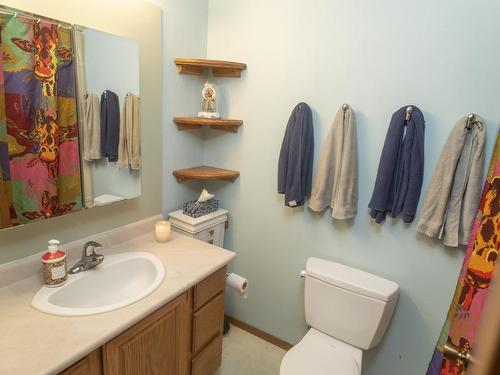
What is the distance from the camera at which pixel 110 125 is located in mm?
1399

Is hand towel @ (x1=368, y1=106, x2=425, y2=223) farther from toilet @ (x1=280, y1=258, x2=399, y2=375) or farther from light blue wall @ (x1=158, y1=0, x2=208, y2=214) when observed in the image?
light blue wall @ (x1=158, y1=0, x2=208, y2=214)

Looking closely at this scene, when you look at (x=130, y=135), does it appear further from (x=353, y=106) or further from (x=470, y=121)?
(x=470, y=121)

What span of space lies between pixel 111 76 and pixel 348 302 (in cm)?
158

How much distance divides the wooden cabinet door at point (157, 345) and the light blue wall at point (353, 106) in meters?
0.76

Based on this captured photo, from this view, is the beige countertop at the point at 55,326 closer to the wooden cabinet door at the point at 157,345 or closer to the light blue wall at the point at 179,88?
the wooden cabinet door at the point at 157,345

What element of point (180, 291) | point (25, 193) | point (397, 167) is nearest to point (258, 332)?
point (180, 291)

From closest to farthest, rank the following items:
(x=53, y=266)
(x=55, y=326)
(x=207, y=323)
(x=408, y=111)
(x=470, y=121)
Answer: (x=55, y=326) < (x=53, y=266) < (x=470, y=121) < (x=408, y=111) < (x=207, y=323)

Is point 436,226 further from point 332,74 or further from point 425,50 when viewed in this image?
point 332,74

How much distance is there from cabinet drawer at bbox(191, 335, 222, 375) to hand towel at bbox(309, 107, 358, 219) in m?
0.91

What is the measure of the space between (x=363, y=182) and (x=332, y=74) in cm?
59

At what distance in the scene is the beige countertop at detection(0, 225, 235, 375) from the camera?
82cm

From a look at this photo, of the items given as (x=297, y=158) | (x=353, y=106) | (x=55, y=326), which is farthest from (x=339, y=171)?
(x=55, y=326)

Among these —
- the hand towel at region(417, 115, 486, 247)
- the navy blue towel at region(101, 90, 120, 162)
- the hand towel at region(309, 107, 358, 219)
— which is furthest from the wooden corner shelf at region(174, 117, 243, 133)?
the hand towel at region(417, 115, 486, 247)

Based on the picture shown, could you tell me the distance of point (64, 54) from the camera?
3.85ft
